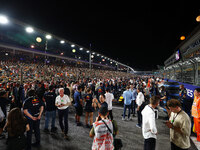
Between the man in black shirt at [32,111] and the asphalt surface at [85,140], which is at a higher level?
the man in black shirt at [32,111]

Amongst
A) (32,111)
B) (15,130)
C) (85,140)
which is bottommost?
(85,140)

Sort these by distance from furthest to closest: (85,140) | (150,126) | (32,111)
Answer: (85,140), (32,111), (150,126)

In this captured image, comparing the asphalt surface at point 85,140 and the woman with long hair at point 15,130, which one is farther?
the asphalt surface at point 85,140

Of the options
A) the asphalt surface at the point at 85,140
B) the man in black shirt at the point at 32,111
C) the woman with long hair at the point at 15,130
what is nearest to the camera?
the woman with long hair at the point at 15,130

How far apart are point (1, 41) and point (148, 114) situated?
35.1 m

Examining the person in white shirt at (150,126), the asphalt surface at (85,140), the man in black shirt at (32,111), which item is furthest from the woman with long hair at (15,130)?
the person in white shirt at (150,126)

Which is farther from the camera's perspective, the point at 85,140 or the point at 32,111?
the point at 85,140

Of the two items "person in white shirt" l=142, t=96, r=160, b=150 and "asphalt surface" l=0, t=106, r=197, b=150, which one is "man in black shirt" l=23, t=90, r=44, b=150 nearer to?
"asphalt surface" l=0, t=106, r=197, b=150

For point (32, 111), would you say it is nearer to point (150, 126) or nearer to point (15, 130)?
point (15, 130)

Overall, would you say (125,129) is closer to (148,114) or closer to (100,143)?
(148,114)

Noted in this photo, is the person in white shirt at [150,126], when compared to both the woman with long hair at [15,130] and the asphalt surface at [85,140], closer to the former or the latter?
the asphalt surface at [85,140]

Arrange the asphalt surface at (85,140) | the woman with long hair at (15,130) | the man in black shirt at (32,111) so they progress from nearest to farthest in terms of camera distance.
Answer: the woman with long hair at (15,130)
the man in black shirt at (32,111)
the asphalt surface at (85,140)

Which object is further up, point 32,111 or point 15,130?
point 32,111

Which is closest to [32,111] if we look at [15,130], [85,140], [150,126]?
[15,130]
